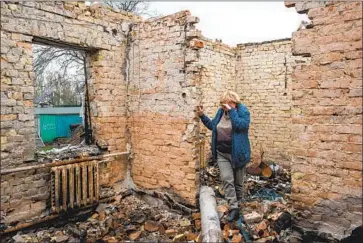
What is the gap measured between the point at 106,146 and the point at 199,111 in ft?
6.39

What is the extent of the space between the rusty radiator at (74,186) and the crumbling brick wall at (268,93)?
540 cm

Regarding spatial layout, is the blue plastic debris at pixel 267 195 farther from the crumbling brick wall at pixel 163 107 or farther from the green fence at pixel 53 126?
the green fence at pixel 53 126

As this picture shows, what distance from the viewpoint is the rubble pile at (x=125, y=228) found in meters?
4.39

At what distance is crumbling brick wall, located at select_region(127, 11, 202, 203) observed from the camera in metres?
5.10

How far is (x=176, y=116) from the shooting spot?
5.24 m

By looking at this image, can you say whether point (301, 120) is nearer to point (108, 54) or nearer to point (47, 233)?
point (108, 54)

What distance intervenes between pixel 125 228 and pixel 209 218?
141 cm

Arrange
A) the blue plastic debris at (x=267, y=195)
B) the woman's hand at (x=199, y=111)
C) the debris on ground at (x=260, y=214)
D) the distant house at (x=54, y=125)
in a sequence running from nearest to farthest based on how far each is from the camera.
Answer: the debris on ground at (x=260, y=214), the woman's hand at (x=199, y=111), the blue plastic debris at (x=267, y=195), the distant house at (x=54, y=125)

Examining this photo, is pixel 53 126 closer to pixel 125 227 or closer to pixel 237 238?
pixel 125 227

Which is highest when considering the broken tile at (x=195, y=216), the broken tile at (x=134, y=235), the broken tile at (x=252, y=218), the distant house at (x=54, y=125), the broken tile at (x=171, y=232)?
the distant house at (x=54, y=125)

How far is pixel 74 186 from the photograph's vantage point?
4.99 m

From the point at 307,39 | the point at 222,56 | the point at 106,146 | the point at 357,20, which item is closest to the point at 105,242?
the point at 106,146

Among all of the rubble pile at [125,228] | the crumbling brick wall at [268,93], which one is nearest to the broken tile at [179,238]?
the rubble pile at [125,228]

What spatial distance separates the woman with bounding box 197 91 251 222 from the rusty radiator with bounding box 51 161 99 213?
2237 mm
